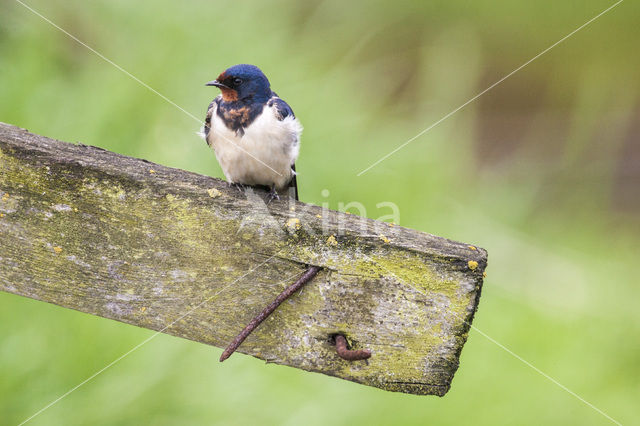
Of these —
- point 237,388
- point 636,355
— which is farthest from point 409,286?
point 636,355

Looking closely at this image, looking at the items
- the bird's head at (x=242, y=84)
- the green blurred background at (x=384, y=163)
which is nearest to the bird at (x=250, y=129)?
the bird's head at (x=242, y=84)

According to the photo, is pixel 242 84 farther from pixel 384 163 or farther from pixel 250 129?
pixel 384 163

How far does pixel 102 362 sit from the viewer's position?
139cm

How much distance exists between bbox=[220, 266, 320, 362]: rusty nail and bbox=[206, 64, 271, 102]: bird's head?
92 centimetres

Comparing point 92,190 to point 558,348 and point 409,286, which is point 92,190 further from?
point 558,348

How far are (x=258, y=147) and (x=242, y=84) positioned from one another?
0.17m

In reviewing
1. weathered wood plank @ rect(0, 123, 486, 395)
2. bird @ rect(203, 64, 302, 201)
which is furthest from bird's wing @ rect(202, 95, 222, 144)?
weathered wood plank @ rect(0, 123, 486, 395)

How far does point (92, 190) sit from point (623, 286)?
56.7 inches

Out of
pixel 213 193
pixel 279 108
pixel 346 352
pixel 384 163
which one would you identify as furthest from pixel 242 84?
pixel 346 352

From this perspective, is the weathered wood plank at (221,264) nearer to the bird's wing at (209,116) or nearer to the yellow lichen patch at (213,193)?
the yellow lichen patch at (213,193)

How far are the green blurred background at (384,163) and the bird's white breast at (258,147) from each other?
188 mm

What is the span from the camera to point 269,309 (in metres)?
0.71

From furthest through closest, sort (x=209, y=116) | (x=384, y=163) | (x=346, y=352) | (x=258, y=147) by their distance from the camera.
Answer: (x=384, y=163) < (x=209, y=116) < (x=258, y=147) < (x=346, y=352)

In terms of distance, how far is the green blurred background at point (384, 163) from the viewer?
141cm
